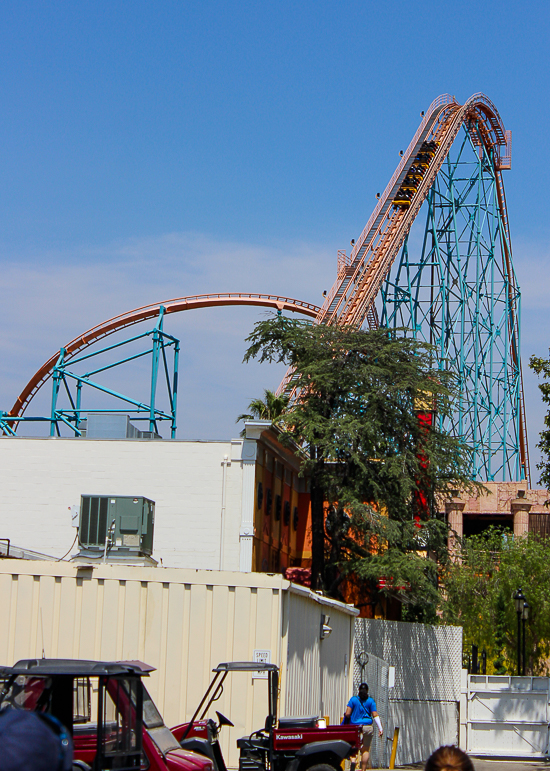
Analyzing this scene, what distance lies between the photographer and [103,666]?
22.5ft

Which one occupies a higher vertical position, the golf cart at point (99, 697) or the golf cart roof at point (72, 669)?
the golf cart roof at point (72, 669)

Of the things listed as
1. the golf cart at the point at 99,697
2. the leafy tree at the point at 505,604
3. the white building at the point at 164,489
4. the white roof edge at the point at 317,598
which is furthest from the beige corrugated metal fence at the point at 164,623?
the leafy tree at the point at 505,604

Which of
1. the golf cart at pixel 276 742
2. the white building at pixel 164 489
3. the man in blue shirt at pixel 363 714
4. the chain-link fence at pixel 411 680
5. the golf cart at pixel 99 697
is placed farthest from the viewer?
the white building at pixel 164 489

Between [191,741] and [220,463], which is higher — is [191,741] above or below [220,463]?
below

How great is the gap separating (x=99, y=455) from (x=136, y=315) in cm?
1486

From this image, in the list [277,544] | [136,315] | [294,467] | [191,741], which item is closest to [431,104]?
[136,315]

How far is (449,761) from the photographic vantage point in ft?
11.5

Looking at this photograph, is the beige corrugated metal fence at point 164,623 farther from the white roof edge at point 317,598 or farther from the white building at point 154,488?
the white building at point 154,488

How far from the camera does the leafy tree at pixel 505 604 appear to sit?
3147 cm

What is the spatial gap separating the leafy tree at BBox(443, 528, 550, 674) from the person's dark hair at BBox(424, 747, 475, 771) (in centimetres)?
2800

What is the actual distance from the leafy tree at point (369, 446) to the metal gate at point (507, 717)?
3080 millimetres

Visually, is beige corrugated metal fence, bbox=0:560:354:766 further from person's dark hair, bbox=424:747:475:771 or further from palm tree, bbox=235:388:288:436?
palm tree, bbox=235:388:288:436

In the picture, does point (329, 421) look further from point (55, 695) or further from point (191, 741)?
point (55, 695)

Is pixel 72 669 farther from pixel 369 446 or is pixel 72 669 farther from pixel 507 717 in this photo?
pixel 369 446
